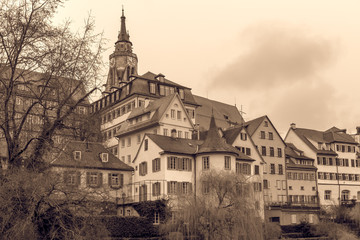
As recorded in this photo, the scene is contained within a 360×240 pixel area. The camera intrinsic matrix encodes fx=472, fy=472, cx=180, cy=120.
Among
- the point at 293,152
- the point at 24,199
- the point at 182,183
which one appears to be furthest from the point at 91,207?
the point at 293,152

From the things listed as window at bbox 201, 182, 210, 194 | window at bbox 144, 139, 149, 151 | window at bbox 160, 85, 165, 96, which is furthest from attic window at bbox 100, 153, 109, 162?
window at bbox 160, 85, 165, 96

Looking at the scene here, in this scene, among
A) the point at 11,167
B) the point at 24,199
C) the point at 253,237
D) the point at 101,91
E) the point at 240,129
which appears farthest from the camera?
the point at 240,129

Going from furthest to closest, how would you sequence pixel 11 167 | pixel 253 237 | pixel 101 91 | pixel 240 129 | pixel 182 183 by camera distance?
pixel 240 129 → pixel 182 183 → pixel 253 237 → pixel 101 91 → pixel 11 167

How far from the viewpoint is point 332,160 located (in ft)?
258

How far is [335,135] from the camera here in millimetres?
81375

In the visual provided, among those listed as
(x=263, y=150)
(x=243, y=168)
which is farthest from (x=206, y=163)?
(x=263, y=150)

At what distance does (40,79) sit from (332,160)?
69.4 meters

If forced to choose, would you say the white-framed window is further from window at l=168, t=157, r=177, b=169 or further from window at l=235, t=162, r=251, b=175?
window at l=235, t=162, r=251, b=175

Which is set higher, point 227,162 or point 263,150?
point 263,150

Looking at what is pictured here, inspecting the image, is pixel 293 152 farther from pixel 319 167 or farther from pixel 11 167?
pixel 11 167

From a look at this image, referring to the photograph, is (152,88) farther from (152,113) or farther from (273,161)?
(273,161)

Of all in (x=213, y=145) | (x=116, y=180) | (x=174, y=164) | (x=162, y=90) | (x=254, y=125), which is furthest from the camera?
(x=162, y=90)

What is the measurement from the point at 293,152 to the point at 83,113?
208 feet

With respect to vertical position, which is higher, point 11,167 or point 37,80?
point 37,80
